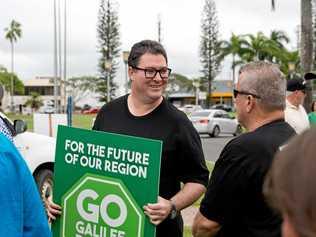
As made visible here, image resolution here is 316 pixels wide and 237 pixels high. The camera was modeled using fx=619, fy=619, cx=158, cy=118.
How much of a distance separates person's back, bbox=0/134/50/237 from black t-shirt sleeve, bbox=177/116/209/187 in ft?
4.02

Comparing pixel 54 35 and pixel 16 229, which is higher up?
pixel 54 35

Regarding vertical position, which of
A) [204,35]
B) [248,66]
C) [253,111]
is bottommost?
[253,111]

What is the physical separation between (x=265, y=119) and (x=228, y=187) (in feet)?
1.42

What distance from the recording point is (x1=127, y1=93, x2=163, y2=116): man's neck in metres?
3.57

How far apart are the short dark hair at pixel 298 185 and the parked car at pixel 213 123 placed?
29939 mm

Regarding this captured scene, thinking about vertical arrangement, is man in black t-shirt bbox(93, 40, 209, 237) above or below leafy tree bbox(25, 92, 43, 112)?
below

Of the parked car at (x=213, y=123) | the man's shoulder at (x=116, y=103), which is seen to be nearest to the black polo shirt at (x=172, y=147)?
the man's shoulder at (x=116, y=103)

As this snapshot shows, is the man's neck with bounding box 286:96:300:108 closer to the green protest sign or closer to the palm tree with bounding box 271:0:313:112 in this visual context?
the green protest sign

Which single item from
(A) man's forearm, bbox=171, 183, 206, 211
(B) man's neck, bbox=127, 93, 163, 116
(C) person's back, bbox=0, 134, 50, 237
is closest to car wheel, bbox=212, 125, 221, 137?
(B) man's neck, bbox=127, 93, 163, 116

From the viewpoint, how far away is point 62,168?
3320 millimetres

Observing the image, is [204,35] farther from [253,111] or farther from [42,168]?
[253,111]

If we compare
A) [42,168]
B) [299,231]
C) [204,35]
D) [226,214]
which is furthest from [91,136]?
[204,35]

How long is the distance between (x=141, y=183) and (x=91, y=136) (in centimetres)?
40

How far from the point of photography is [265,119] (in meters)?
3.05
